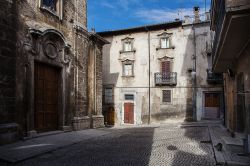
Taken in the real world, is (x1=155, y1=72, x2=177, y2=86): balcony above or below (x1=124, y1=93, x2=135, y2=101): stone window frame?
above

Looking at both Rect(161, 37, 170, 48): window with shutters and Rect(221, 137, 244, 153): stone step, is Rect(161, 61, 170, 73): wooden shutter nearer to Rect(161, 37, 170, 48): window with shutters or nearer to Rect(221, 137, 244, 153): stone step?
Rect(161, 37, 170, 48): window with shutters

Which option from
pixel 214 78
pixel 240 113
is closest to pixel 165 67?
pixel 214 78

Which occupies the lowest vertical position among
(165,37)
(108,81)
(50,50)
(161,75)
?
(108,81)

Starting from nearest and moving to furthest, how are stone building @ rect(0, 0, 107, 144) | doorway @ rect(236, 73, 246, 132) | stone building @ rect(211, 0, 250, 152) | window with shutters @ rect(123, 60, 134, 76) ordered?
stone building @ rect(211, 0, 250, 152)
stone building @ rect(0, 0, 107, 144)
doorway @ rect(236, 73, 246, 132)
window with shutters @ rect(123, 60, 134, 76)

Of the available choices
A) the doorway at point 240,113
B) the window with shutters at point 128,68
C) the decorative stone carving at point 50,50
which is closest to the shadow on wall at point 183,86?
the window with shutters at point 128,68

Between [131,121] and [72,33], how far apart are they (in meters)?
13.1

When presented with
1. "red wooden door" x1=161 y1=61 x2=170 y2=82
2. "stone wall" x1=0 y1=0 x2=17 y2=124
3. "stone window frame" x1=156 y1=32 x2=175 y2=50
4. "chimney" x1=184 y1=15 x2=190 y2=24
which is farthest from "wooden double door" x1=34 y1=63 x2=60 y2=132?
"chimney" x1=184 y1=15 x2=190 y2=24

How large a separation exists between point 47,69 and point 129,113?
1402 cm

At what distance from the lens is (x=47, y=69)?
11.2 meters

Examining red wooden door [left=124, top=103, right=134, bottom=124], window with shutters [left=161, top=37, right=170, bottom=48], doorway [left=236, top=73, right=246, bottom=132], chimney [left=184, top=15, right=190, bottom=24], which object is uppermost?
chimney [left=184, top=15, right=190, bottom=24]

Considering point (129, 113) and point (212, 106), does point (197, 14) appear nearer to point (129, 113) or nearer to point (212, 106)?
point (212, 106)

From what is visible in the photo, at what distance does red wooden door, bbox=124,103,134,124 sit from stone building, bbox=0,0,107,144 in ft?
30.4

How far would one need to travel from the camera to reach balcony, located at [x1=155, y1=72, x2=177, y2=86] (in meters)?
22.5

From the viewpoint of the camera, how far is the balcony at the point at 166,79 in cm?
2245
